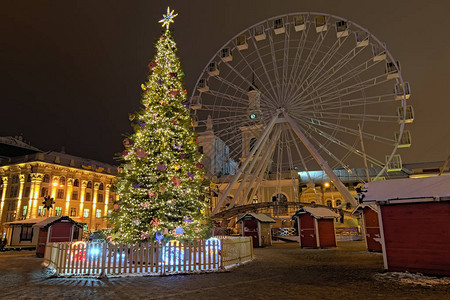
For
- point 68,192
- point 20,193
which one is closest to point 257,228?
point 68,192

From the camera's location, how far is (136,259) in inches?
402

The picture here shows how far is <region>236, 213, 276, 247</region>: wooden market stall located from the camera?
24.1 meters

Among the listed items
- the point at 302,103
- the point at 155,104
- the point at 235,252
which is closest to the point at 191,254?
the point at 235,252

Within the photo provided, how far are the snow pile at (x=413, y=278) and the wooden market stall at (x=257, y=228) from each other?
48.2 feet

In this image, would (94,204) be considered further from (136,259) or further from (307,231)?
(136,259)

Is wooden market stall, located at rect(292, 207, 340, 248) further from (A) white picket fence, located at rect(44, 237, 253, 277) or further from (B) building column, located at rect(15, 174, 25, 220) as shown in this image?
(B) building column, located at rect(15, 174, 25, 220)

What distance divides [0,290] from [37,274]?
3006mm

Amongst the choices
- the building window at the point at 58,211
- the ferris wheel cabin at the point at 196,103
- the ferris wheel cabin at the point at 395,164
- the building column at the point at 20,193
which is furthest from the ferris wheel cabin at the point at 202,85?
the building column at the point at 20,193

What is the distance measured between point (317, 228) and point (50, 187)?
41088mm

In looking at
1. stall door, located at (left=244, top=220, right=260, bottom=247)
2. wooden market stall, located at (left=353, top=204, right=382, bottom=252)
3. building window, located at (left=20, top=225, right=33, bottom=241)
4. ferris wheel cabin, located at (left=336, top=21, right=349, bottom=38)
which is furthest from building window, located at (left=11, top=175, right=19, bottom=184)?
wooden market stall, located at (left=353, top=204, right=382, bottom=252)

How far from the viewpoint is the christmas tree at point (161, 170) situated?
11.7m

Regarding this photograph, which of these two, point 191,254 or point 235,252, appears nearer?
point 191,254

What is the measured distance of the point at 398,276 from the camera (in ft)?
30.5

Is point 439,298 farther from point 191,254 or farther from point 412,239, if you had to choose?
point 191,254
